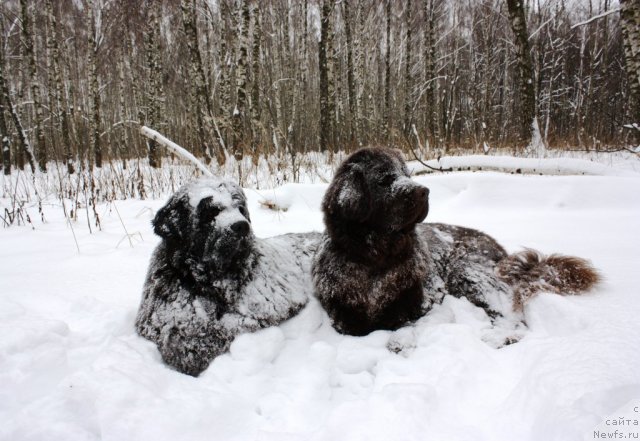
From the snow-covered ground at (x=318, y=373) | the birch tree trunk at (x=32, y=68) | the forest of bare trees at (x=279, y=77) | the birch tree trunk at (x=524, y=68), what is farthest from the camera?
the birch tree trunk at (x=32, y=68)

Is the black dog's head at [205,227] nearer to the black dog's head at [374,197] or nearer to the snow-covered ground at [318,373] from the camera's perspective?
the snow-covered ground at [318,373]

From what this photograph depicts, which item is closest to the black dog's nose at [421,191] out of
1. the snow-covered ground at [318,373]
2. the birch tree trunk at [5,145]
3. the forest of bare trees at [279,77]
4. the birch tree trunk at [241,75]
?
the snow-covered ground at [318,373]

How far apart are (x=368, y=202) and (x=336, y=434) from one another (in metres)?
1.50

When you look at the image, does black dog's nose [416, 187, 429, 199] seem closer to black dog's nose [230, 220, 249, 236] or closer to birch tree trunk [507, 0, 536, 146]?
black dog's nose [230, 220, 249, 236]

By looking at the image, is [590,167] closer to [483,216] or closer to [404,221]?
[483,216]

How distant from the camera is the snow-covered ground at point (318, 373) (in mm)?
1555

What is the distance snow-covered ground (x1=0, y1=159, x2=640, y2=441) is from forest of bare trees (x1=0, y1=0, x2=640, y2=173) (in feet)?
14.3

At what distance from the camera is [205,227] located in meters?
2.40

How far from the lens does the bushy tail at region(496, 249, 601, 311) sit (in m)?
2.69

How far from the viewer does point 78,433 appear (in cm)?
151

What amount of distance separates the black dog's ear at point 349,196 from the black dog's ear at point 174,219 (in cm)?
104

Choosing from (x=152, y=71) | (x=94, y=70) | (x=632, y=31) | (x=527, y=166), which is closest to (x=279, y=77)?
(x=152, y=71)

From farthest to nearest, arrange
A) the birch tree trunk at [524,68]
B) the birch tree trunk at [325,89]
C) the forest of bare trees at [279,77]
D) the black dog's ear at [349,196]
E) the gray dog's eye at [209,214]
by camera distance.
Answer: the birch tree trunk at [325,89] < the forest of bare trees at [279,77] < the birch tree trunk at [524,68] < the black dog's ear at [349,196] < the gray dog's eye at [209,214]

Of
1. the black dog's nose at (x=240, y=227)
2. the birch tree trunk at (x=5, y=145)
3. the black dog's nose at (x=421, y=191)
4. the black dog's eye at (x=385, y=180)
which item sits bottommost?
the black dog's nose at (x=240, y=227)
